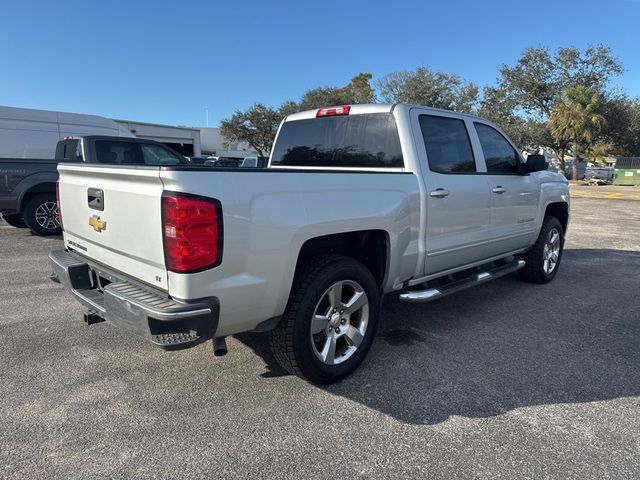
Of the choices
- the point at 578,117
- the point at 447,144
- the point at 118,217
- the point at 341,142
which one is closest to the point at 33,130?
the point at 341,142

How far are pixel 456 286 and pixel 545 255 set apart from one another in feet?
7.80

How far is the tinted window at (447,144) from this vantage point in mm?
3926

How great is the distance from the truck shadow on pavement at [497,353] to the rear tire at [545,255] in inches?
8.5

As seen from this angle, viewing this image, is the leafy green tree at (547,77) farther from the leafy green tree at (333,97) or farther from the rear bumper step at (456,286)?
the rear bumper step at (456,286)

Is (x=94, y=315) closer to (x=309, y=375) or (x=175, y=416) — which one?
(x=175, y=416)

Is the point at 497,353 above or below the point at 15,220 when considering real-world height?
below

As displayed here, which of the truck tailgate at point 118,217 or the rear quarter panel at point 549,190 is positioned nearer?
the truck tailgate at point 118,217

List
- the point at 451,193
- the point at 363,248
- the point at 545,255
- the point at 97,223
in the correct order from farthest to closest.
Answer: the point at 545,255 → the point at 451,193 → the point at 363,248 → the point at 97,223

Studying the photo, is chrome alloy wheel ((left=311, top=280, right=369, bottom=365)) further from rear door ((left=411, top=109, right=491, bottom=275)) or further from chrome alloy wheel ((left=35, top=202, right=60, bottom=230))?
chrome alloy wheel ((left=35, top=202, right=60, bottom=230))

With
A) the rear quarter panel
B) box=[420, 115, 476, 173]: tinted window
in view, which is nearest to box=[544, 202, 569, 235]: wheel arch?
the rear quarter panel

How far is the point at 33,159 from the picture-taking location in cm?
845

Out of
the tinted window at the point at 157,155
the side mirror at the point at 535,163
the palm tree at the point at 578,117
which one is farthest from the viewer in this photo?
the palm tree at the point at 578,117

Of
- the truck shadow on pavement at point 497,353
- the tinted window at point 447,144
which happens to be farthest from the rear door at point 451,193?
the truck shadow on pavement at point 497,353

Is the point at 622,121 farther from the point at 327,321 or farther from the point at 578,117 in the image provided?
the point at 327,321
